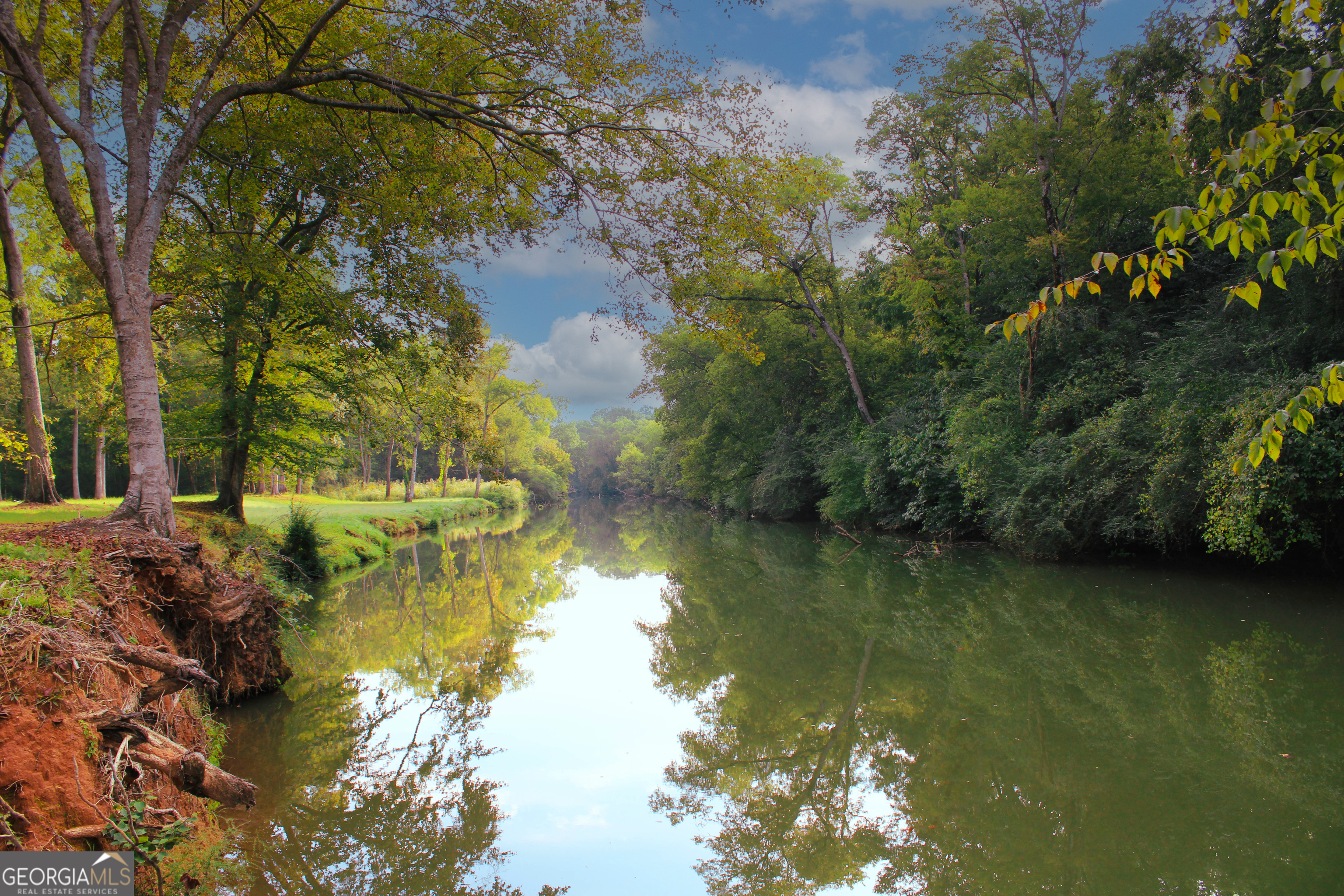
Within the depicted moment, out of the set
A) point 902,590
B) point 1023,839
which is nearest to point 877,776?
point 1023,839

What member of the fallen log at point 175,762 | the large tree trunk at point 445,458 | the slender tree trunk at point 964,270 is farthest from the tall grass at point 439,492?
the fallen log at point 175,762

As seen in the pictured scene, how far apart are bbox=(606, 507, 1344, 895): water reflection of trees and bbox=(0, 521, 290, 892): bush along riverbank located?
2.76 metres

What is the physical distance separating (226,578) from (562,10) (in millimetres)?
6451

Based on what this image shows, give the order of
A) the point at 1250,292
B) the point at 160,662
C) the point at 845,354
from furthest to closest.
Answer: the point at 845,354 < the point at 160,662 < the point at 1250,292

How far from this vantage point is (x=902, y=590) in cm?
1044

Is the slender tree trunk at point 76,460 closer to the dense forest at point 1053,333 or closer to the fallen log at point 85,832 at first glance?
the fallen log at point 85,832

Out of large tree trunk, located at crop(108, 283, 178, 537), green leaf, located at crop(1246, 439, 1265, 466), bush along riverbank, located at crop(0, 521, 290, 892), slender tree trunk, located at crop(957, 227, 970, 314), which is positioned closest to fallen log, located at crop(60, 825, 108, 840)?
bush along riverbank, located at crop(0, 521, 290, 892)

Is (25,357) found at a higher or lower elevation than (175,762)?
higher

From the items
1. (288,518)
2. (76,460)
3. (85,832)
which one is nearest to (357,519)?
(288,518)

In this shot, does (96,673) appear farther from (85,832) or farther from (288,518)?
(288,518)

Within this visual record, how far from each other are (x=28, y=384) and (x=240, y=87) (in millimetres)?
8074

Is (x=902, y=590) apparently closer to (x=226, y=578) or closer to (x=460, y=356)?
(x=460, y=356)

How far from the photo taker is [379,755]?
16.2 ft

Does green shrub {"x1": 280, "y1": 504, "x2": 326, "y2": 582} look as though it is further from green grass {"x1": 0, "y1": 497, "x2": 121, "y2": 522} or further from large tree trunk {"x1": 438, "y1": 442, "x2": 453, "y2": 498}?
large tree trunk {"x1": 438, "y1": 442, "x2": 453, "y2": 498}
